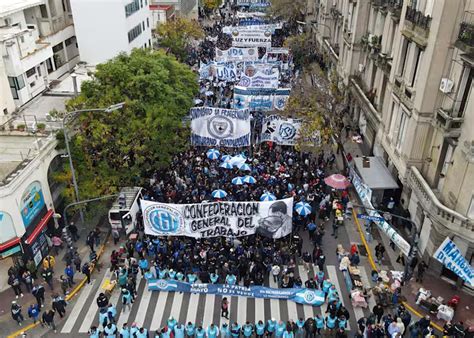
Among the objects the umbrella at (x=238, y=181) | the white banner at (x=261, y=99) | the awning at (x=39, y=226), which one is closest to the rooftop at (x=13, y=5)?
the awning at (x=39, y=226)

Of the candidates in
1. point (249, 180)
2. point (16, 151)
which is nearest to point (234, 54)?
point (249, 180)

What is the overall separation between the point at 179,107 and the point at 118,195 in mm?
9295

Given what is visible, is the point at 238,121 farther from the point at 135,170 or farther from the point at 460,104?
the point at 460,104

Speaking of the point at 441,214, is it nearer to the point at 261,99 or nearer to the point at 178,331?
the point at 178,331

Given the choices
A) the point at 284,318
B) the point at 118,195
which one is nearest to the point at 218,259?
the point at 284,318

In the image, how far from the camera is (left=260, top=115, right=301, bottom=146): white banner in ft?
120

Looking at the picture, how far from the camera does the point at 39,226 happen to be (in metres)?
27.9

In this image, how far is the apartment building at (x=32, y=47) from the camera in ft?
116

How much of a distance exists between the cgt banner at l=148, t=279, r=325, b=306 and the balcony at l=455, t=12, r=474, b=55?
1448cm

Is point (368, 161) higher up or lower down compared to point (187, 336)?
higher up

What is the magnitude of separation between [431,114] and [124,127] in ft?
64.5

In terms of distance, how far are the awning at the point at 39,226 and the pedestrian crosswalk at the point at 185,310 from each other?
451cm

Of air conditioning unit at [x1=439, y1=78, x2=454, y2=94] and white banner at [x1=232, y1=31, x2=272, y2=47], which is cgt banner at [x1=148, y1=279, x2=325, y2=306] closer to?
air conditioning unit at [x1=439, y1=78, x2=454, y2=94]

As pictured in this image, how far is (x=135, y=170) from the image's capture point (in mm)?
31016
